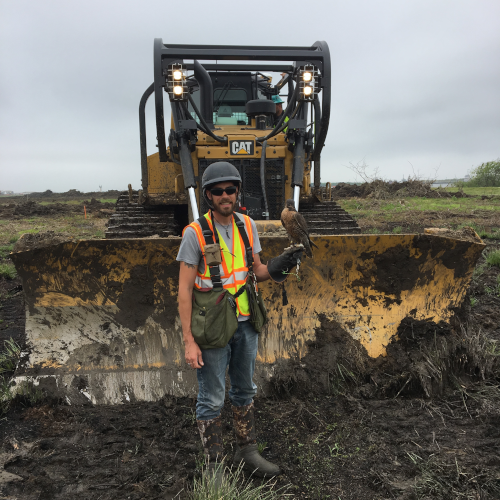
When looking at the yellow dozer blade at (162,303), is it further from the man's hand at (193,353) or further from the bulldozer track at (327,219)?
the bulldozer track at (327,219)

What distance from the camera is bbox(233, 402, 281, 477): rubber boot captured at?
8.89ft

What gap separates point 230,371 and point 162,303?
1.15 m

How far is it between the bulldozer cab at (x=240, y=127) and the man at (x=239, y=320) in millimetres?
1665

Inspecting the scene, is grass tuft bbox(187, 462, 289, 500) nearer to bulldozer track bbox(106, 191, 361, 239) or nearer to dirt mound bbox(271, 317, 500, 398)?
dirt mound bbox(271, 317, 500, 398)

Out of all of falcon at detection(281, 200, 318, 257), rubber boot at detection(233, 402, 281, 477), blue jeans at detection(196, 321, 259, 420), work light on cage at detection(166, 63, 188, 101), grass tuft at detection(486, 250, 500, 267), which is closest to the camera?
blue jeans at detection(196, 321, 259, 420)

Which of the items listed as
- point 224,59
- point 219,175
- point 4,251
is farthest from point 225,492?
point 4,251

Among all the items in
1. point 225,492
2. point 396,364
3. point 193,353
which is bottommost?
point 225,492

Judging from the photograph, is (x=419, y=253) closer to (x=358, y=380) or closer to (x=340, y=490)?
(x=358, y=380)

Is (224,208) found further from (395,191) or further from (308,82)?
(395,191)

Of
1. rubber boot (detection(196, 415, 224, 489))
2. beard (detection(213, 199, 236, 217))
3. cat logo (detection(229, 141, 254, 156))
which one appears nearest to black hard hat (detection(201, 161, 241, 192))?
beard (detection(213, 199, 236, 217))

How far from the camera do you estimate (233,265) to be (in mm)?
2596

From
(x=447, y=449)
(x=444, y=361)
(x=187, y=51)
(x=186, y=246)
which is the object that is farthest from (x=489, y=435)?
(x=187, y=51)

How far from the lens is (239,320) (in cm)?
261

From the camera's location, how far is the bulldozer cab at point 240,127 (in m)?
4.76
